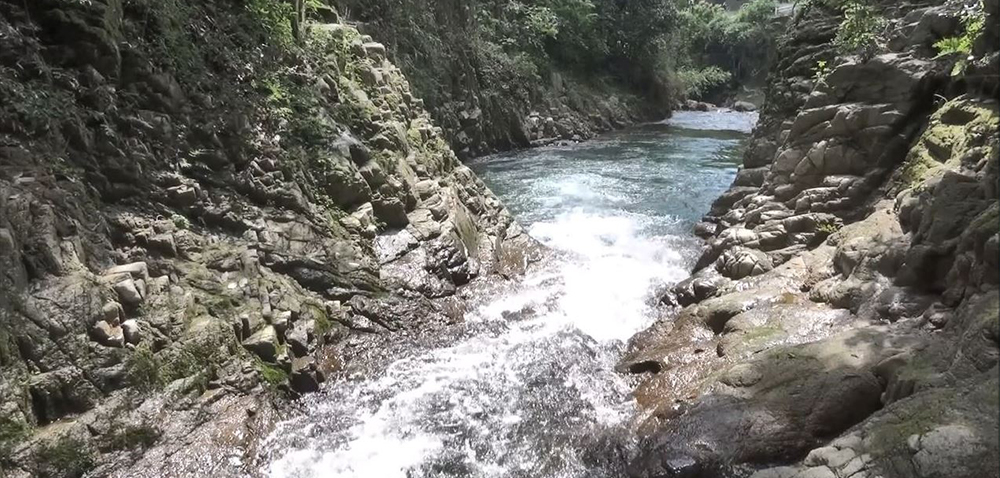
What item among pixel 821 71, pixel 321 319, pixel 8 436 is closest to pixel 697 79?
pixel 821 71

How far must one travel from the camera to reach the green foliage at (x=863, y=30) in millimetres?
10383

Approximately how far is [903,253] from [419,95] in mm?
15429

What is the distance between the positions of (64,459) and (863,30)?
39.3 feet

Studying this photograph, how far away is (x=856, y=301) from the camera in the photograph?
7.40 m

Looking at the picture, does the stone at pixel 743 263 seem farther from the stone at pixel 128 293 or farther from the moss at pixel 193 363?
the stone at pixel 128 293

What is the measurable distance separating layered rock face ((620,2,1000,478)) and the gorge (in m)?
0.04

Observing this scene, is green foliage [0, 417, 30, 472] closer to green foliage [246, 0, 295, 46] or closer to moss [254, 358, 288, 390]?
moss [254, 358, 288, 390]

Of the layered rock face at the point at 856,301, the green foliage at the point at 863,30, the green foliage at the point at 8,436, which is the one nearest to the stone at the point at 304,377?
the green foliage at the point at 8,436

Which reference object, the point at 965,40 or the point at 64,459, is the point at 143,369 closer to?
the point at 64,459

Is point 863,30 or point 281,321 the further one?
point 863,30

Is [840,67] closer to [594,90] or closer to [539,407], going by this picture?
[539,407]

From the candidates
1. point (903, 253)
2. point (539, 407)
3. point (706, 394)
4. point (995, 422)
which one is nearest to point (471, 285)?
point (539, 407)

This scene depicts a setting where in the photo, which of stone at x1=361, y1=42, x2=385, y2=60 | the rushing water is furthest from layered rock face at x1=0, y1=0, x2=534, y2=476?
stone at x1=361, y1=42, x2=385, y2=60

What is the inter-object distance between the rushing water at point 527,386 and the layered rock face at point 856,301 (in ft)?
1.87
